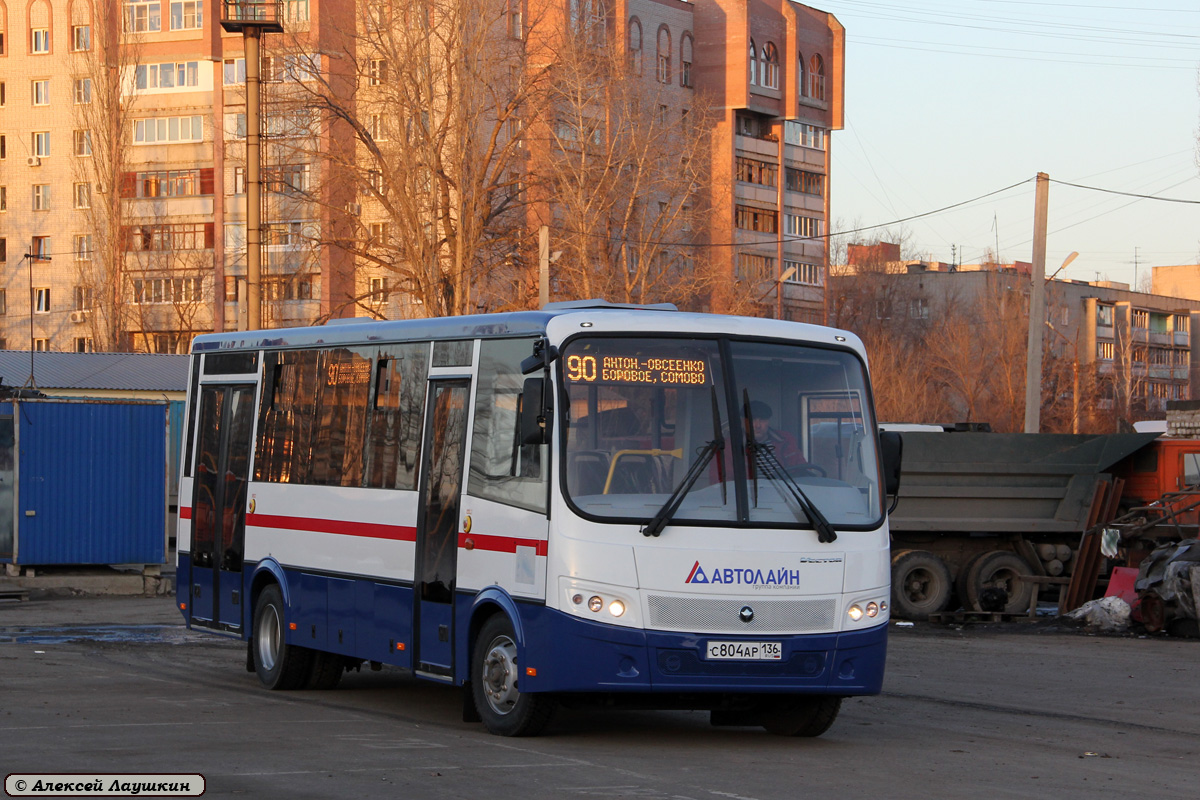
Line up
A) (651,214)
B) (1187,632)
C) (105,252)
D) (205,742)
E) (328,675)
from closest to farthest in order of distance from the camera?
Result: (205,742) → (328,675) → (1187,632) → (651,214) → (105,252)

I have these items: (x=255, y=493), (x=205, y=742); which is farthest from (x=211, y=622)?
(x=205, y=742)

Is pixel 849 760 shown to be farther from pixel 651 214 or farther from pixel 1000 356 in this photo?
pixel 1000 356

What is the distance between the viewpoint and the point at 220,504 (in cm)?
1450

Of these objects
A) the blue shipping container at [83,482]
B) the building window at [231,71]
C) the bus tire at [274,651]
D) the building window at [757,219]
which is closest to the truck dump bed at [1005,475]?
the blue shipping container at [83,482]

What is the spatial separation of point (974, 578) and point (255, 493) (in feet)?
42.7

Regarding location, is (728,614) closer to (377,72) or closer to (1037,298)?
(1037,298)

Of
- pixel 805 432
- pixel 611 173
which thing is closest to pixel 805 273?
pixel 611 173

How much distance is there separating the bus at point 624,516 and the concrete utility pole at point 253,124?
690 inches

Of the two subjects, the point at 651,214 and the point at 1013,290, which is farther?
the point at 1013,290

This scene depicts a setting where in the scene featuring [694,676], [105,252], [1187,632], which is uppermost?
[105,252]

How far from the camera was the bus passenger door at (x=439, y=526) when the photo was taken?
11211mm

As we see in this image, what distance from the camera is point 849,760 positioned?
32.9 ft

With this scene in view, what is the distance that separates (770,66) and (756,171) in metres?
5.93

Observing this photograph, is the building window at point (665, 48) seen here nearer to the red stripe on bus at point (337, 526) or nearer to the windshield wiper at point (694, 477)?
the red stripe on bus at point (337, 526)
